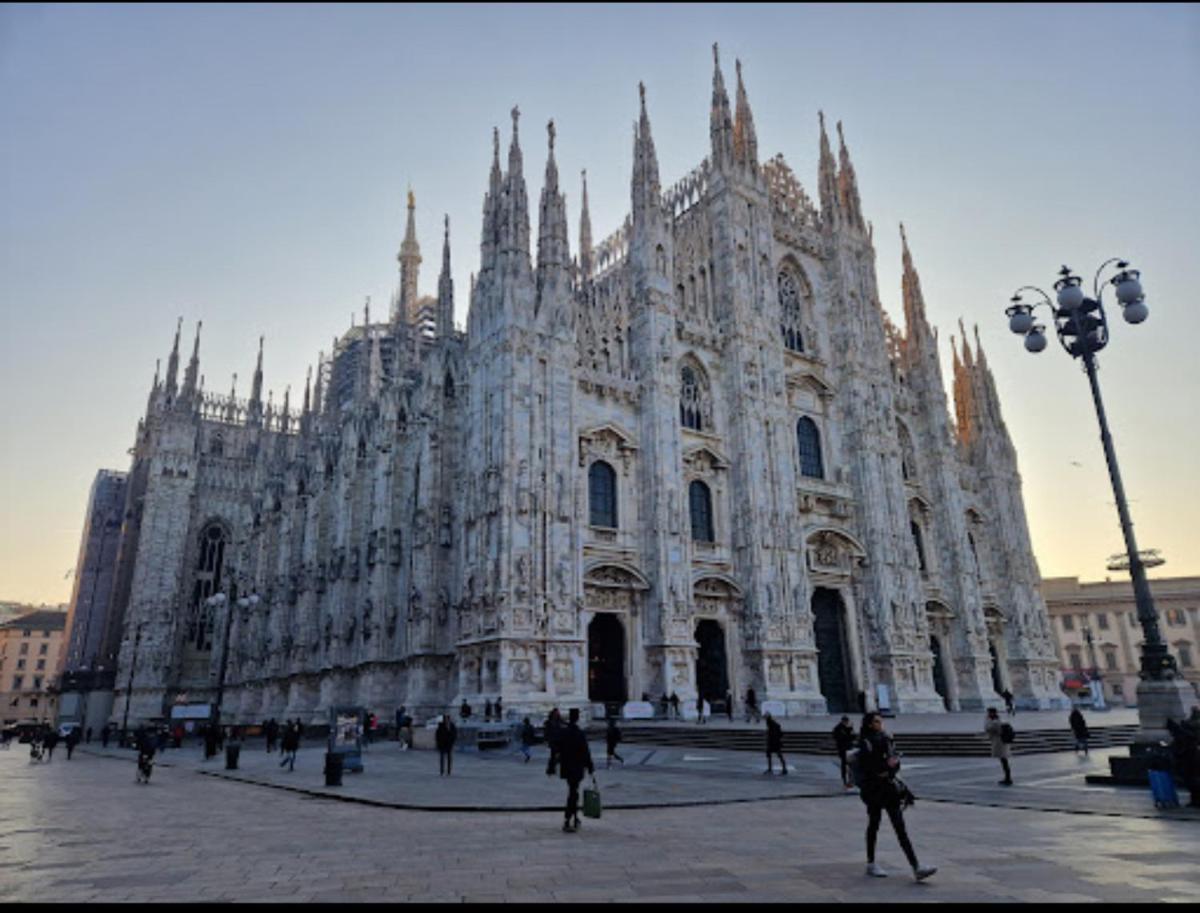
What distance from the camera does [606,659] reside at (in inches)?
1133

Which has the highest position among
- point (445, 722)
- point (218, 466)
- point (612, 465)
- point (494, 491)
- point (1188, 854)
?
point (218, 466)

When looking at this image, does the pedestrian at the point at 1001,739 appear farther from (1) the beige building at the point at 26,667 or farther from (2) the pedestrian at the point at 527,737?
(1) the beige building at the point at 26,667

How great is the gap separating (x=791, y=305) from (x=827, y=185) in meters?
8.04

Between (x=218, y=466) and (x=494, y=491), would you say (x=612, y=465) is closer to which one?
(x=494, y=491)

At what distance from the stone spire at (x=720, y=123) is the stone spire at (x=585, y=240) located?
11.1 metres

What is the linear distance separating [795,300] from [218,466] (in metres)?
46.7

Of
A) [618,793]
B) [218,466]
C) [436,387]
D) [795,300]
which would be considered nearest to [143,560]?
[218,466]

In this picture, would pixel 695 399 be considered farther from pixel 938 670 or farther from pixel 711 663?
pixel 938 670

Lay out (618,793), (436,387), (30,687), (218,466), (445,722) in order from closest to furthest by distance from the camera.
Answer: (618,793) < (445,722) < (436,387) < (218,466) < (30,687)

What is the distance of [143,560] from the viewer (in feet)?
180

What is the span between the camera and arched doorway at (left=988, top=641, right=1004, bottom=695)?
40.4m

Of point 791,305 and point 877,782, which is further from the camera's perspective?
point 791,305

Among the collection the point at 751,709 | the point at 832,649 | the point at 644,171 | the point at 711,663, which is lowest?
the point at 751,709

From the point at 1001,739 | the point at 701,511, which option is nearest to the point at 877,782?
the point at 1001,739
